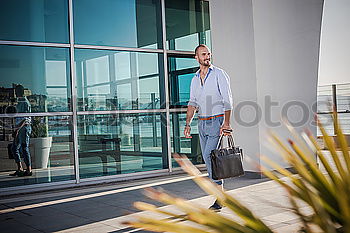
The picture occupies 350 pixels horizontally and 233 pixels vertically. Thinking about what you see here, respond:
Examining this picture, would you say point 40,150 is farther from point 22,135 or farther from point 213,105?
point 213,105

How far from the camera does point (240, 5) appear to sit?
7.20 m

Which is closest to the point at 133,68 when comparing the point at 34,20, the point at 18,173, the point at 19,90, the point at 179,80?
the point at 179,80

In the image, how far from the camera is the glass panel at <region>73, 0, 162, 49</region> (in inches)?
272

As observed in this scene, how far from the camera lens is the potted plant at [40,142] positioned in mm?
6449

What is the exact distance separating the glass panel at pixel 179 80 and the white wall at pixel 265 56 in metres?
0.63

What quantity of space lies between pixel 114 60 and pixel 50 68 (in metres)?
1.10

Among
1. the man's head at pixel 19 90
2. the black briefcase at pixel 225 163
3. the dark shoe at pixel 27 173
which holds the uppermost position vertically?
the man's head at pixel 19 90

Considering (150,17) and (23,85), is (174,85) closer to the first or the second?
(150,17)

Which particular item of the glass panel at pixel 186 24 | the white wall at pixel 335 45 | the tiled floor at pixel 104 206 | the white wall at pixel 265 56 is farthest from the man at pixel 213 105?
the white wall at pixel 335 45

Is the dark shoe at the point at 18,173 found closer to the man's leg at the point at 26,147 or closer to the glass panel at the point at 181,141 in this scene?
the man's leg at the point at 26,147

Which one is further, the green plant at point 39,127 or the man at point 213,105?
the green plant at point 39,127

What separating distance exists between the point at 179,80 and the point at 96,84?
1696mm

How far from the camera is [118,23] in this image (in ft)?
24.0

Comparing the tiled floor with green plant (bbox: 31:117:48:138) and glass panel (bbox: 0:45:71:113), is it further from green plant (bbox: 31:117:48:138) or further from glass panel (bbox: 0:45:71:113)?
glass panel (bbox: 0:45:71:113)
